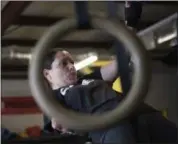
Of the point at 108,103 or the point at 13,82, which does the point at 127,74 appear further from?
the point at 13,82

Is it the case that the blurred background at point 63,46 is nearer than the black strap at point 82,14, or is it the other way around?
the black strap at point 82,14

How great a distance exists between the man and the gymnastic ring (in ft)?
1.19

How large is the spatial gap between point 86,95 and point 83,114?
513mm

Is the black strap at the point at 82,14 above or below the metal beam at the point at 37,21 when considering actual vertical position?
above

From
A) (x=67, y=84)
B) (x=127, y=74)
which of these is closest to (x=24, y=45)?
(x=67, y=84)

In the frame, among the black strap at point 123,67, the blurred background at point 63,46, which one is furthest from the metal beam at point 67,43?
the black strap at point 123,67

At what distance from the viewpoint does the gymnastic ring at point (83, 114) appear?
1.30 feet

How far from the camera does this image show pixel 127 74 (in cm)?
48

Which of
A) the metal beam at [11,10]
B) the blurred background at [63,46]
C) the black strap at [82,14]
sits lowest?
the blurred background at [63,46]

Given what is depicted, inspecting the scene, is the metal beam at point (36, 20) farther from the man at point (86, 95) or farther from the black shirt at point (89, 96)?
the black shirt at point (89, 96)

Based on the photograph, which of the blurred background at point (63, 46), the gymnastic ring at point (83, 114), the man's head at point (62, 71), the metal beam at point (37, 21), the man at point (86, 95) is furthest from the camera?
the metal beam at point (37, 21)

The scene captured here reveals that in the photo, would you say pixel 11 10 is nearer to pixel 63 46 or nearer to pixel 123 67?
pixel 63 46

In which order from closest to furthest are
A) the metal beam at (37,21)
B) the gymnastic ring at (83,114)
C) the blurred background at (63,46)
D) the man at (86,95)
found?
the gymnastic ring at (83,114)
the man at (86,95)
the blurred background at (63,46)
the metal beam at (37,21)

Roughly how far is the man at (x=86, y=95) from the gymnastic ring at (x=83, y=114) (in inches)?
14.3
